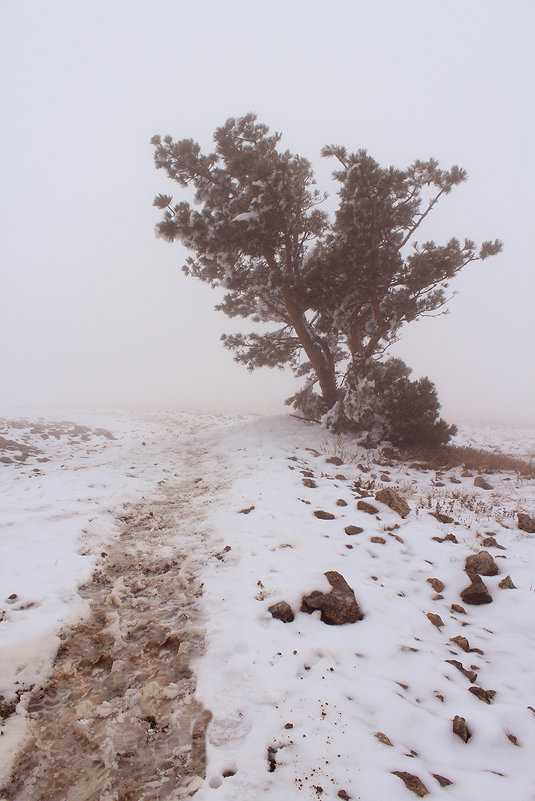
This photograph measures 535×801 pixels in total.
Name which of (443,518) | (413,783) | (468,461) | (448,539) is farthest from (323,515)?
(468,461)

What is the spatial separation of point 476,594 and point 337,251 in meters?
9.96

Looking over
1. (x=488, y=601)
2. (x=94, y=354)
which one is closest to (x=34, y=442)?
(x=488, y=601)

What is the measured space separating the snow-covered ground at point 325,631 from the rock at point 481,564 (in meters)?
0.11

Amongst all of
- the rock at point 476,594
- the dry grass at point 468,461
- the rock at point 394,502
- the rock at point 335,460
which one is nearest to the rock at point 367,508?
the rock at point 394,502

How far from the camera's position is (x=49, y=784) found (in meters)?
2.16

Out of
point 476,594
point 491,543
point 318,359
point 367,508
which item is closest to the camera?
point 476,594

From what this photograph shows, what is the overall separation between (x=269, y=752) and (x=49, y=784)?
1.29 metres

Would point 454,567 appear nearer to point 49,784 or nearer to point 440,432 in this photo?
point 49,784

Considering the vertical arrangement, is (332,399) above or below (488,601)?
above

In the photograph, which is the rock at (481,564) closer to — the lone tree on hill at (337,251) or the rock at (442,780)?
the rock at (442,780)

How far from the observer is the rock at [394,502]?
630 centimetres

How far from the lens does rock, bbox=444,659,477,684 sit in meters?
3.02

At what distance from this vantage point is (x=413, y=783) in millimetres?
2076

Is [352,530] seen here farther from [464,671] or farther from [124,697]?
[124,697]
